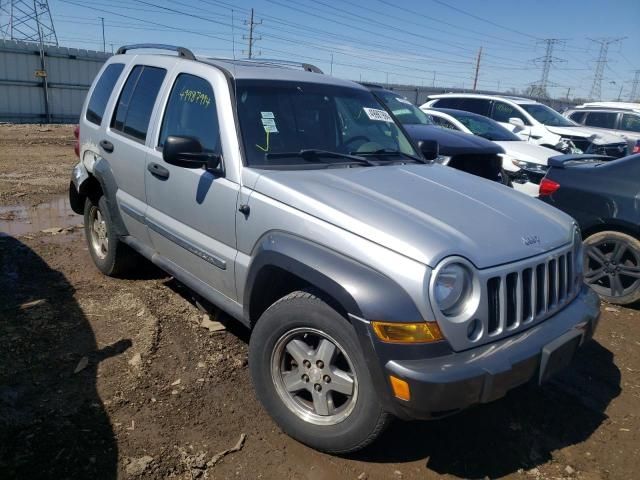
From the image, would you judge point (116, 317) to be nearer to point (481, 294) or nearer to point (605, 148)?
point (481, 294)

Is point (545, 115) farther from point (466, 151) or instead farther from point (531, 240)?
point (531, 240)

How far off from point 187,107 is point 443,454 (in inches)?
109

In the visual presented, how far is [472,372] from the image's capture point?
7.61ft

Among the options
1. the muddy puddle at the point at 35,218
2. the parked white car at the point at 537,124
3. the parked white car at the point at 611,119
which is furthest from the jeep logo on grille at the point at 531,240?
the parked white car at the point at 611,119

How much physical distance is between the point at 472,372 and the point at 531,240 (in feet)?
2.86

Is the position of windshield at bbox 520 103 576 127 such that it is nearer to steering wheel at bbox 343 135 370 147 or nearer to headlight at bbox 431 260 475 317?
steering wheel at bbox 343 135 370 147

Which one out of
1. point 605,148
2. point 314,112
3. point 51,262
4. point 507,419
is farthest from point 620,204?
point 605,148

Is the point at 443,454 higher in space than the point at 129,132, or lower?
lower

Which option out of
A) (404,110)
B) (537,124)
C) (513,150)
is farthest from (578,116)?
(404,110)

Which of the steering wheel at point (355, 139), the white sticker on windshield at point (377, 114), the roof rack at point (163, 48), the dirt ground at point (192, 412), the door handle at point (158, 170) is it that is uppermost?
the roof rack at point (163, 48)

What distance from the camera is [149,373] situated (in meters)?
3.51

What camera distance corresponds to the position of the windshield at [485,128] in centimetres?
959

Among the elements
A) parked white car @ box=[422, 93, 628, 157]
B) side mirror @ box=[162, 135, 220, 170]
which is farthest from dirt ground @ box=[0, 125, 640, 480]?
parked white car @ box=[422, 93, 628, 157]

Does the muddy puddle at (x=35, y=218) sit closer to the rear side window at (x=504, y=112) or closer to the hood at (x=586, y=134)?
the rear side window at (x=504, y=112)
